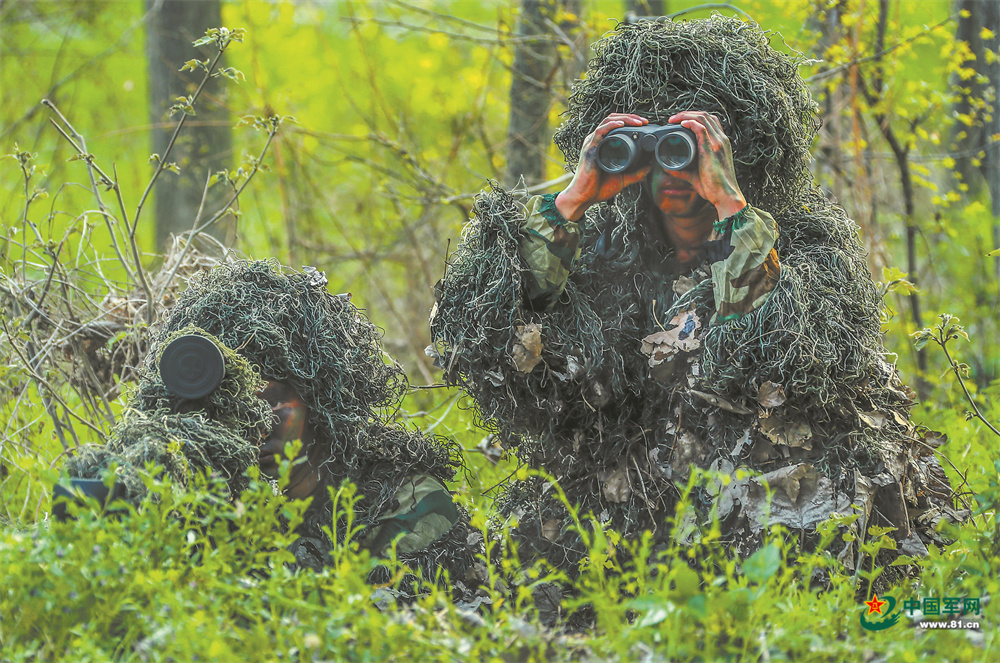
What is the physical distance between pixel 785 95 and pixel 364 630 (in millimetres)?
1939

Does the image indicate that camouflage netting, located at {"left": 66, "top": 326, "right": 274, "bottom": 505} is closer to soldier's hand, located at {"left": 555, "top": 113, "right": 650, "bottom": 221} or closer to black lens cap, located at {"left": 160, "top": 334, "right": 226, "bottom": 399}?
black lens cap, located at {"left": 160, "top": 334, "right": 226, "bottom": 399}

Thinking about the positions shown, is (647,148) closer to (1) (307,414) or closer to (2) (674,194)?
(2) (674,194)

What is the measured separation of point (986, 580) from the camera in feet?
7.13

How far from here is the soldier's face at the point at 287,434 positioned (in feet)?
8.71

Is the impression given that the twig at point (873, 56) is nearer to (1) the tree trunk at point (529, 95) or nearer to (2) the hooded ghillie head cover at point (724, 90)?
(1) the tree trunk at point (529, 95)

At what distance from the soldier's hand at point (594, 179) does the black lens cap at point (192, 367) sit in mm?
1071

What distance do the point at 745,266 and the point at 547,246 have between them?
56 centimetres

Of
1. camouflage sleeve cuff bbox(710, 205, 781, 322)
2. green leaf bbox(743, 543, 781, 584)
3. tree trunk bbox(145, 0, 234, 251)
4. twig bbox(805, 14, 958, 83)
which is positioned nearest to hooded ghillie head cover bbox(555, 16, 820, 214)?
camouflage sleeve cuff bbox(710, 205, 781, 322)

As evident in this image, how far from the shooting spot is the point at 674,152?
2.54m

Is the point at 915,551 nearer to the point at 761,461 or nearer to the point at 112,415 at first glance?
the point at 761,461

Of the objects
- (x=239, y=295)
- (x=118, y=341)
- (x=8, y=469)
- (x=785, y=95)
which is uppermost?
(x=785, y=95)

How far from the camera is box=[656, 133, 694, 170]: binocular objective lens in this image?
2502 mm

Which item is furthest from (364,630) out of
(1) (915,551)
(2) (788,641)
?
(1) (915,551)

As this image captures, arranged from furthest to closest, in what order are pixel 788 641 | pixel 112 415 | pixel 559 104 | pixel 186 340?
pixel 559 104 < pixel 112 415 < pixel 186 340 < pixel 788 641
